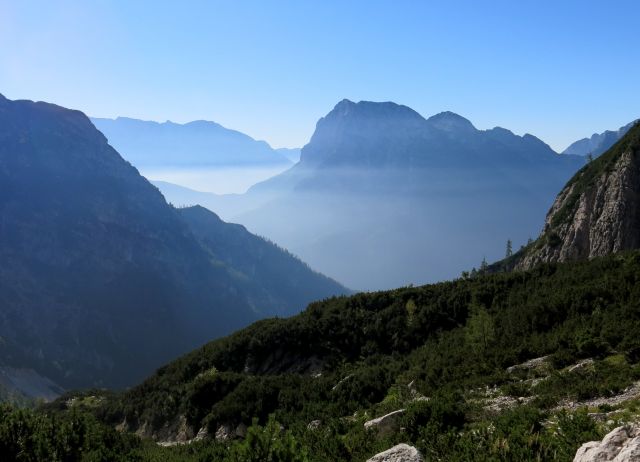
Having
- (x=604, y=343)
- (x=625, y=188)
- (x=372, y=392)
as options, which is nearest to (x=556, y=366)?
(x=604, y=343)

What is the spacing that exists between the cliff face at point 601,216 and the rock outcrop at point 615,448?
3348 inches

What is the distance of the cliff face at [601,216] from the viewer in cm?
8944

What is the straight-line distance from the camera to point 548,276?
4406 centimetres

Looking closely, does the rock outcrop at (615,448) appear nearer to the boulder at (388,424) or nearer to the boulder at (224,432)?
the boulder at (388,424)

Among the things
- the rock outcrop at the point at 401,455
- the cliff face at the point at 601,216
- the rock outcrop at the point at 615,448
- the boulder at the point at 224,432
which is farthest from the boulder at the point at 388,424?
the cliff face at the point at 601,216

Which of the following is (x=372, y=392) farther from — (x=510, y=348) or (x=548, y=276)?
(x=548, y=276)

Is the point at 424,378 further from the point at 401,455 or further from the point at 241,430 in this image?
the point at 401,455

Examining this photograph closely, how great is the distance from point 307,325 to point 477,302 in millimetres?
16229

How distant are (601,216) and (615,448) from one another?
95.8 meters

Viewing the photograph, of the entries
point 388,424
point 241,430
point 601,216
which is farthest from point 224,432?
point 601,216

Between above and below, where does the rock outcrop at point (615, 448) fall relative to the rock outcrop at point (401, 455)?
above

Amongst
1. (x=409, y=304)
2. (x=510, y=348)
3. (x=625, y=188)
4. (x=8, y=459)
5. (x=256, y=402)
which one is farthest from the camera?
(x=625, y=188)

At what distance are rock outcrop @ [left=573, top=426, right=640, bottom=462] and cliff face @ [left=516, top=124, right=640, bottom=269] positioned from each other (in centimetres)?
8503

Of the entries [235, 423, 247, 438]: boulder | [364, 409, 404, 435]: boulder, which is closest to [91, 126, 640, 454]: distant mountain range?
[364, 409, 404, 435]: boulder
